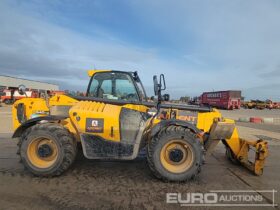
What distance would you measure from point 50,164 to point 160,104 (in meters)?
2.58

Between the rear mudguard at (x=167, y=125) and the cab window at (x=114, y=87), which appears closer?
the rear mudguard at (x=167, y=125)

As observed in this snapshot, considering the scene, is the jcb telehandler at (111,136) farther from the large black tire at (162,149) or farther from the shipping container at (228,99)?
the shipping container at (228,99)

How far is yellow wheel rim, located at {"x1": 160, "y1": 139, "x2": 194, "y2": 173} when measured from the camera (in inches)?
210

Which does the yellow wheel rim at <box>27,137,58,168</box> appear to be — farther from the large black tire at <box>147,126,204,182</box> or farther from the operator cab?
the large black tire at <box>147,126,204,182</box>

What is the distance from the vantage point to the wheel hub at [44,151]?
5.44m

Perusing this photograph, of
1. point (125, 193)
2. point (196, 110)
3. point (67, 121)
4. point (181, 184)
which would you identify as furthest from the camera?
point (196, 110)

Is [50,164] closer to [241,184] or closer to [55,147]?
[55,147]

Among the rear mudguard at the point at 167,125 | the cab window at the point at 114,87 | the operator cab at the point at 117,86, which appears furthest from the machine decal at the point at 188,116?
the cab window at the point at 114,87

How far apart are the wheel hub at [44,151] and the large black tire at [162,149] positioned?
6.45 ft

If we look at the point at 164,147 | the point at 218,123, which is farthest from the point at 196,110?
the point at 164,147

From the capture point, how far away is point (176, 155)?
17.5 feet

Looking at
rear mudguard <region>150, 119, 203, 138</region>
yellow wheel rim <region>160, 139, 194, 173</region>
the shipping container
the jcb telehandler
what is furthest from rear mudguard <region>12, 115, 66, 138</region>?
the shipping container

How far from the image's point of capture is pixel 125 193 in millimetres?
4719

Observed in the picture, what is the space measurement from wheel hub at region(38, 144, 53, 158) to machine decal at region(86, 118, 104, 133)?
866 mm
